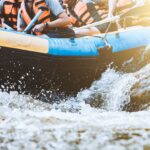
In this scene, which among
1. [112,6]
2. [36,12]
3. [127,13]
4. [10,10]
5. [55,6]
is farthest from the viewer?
[112,6]

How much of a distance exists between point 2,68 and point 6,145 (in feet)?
5.63

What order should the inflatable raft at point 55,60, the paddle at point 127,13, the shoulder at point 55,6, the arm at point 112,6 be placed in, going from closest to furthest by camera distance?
the inflatable raft at point 55,60, the shoulder at point 55,6, the paddle at point 127,13, the arm at point 112,6

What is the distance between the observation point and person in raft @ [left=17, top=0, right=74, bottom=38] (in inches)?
188

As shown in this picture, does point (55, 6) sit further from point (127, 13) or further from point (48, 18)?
point (127, 13)

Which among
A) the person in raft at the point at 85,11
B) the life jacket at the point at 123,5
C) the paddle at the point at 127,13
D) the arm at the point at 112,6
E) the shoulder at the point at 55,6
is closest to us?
the shoulder at the point at 55,6

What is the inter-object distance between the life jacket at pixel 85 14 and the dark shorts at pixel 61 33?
0.90 m

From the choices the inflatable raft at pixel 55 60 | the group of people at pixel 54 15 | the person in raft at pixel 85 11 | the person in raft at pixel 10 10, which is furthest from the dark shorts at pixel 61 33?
the person in raft at pixel 85 11

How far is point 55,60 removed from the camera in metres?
4.56

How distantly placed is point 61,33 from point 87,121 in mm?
1698

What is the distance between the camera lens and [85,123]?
340cm

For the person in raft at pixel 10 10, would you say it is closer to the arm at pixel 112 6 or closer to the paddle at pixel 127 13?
the paddle at pixel 127 13

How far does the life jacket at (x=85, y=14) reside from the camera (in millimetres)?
5863

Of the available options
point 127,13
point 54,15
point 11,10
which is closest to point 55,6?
point 54,15

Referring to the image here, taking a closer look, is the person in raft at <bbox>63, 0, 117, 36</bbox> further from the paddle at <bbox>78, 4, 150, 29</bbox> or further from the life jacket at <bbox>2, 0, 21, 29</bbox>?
the life jacket at <bbox>2, 0, 21, 29</bbox>
